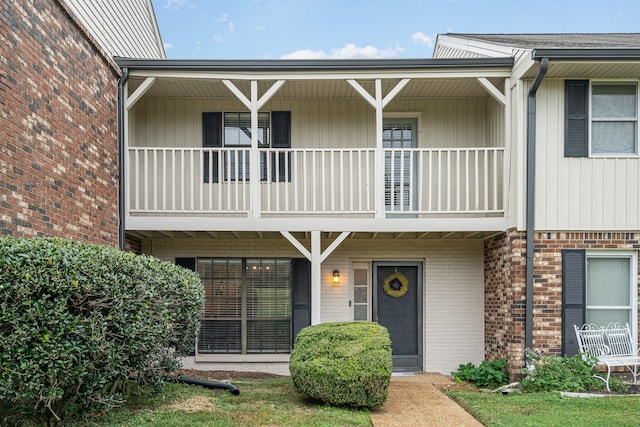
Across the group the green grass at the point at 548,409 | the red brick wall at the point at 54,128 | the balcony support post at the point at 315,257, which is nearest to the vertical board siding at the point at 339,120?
the red brick wall at the point at 54,128

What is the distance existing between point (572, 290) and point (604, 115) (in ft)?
8.67

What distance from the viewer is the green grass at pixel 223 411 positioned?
5509mm

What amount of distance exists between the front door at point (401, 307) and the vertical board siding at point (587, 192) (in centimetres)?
256

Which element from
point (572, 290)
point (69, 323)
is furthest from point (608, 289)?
point (69, 323)

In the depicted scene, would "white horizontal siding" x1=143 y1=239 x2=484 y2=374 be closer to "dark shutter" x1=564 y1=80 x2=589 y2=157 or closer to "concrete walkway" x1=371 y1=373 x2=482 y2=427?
"concrete walkway" x1=371 y1=373 x2=482 y2=427

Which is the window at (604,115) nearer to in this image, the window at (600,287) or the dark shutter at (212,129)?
the window at (600,287)

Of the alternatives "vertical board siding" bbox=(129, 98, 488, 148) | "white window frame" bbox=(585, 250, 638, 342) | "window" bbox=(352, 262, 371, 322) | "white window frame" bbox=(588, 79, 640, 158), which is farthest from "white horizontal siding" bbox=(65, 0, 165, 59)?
"white window frame" bbox=(585, 250, 638, 342)

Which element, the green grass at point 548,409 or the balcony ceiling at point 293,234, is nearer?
the green grass at point 548,409

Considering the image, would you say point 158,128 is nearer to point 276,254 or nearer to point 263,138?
point 263,138

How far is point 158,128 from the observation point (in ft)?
31.8

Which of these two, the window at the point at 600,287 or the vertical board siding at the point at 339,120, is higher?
the vertical board siding at the point at 339,120

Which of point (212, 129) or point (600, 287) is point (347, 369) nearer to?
point (600, 287)

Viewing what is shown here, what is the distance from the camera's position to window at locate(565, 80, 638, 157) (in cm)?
807

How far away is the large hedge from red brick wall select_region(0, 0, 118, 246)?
4.51 feet
